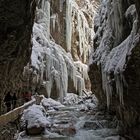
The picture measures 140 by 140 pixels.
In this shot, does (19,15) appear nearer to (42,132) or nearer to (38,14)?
(42,132)

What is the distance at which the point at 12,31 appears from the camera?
8.41m

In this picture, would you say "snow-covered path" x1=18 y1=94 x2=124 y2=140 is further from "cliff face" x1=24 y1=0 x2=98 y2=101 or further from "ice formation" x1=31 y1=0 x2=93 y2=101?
"ice formation" x1=31 y1=0 x2=93 y2=101

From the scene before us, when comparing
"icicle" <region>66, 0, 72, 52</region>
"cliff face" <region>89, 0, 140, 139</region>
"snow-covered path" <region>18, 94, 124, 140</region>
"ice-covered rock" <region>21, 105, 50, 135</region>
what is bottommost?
"snow-covered path" <region>18, 94, 124, 140</region>

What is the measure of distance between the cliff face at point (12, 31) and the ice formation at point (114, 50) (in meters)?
3.50

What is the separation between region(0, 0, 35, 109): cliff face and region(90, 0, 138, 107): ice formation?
3502 mm

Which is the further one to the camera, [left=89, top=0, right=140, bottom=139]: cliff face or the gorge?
[left=89, top=0, right=140, bottom=139]: cliff face

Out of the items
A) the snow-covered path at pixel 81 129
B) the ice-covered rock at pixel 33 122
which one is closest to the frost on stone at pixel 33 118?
the ice-covered rock at pixel 33 122

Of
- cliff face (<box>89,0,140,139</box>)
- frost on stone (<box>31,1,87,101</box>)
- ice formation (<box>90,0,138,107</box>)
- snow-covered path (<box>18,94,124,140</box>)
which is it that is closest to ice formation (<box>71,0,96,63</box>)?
frost on stone (<box>31,1,87,101</box>)

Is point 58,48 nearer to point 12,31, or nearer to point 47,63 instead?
point 47,63

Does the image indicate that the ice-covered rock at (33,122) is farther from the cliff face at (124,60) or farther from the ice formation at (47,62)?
the ice formation at (47,62)

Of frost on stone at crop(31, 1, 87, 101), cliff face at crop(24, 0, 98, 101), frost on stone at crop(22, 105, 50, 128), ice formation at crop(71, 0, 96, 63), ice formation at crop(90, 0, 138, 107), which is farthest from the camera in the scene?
ice formation at crop(71, 0, 96, 63)

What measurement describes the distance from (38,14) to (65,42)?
6.86m

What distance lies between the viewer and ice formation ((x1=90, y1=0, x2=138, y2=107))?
32.8 ft

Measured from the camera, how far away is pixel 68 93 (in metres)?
29.2
